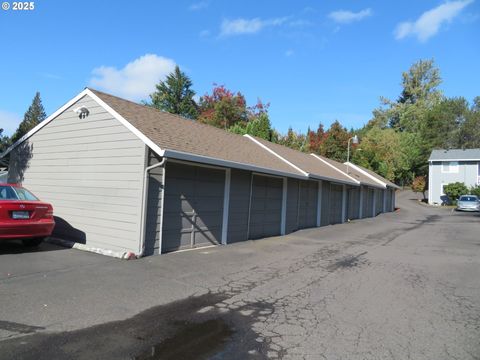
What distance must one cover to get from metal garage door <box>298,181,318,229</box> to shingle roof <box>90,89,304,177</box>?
2424 mm

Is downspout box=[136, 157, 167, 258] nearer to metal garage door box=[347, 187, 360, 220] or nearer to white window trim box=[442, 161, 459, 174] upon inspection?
metal garage door box=[347, 187, 360, 220]

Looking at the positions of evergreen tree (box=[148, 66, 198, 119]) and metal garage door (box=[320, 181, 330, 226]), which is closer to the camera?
metal garage door (box=[320, 181, 330, 226])

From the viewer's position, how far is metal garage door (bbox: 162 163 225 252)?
983cm

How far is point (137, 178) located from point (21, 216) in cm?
251

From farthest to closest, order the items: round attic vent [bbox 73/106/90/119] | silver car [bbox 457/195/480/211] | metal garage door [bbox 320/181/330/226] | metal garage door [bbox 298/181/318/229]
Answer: silver car [bbox 457/195/480/211], metal garage door [bbox 320/181/330/226], metal garage door [bbox 298/181/318/229], round attic vent [bbox 73/106/90/119]

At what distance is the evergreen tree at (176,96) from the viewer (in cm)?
5194

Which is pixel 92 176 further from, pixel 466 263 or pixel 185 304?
pixel 466 263

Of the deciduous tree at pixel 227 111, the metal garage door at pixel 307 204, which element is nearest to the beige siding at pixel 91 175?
the metal garage door at pixel 307 204

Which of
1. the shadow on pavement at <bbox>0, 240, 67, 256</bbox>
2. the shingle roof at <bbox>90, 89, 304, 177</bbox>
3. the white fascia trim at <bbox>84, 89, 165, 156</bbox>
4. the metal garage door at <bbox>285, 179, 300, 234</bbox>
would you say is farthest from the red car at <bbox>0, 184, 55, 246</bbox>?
the metal garage door at <bbox>285, 179, 300, 234</bbox>

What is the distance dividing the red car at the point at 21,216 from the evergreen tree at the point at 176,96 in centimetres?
4337

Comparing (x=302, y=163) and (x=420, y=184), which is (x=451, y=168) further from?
(x=302, y=163)

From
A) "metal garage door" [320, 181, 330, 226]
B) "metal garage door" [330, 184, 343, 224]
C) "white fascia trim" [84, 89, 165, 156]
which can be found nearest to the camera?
"white fascia trim" [84, 89, 165, 156]

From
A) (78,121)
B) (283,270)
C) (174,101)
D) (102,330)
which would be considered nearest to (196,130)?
(78,121)

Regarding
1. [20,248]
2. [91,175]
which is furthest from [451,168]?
[20,248]
